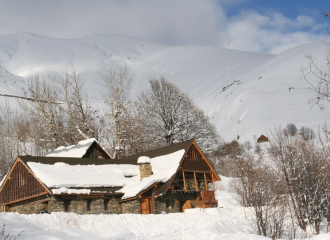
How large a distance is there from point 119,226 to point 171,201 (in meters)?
9.07

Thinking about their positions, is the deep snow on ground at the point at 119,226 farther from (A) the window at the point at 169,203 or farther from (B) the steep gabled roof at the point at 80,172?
(B) the steep gabled roof at the point at 80,172

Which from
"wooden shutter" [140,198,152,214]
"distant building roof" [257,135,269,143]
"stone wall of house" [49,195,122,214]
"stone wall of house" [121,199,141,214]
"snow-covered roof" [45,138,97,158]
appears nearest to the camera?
"stone wall of house" [49,195,122,214]

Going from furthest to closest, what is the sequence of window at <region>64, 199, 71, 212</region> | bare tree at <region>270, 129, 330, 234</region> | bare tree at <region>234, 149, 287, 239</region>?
window at <region>64, 199, 71, 212</region>, bare tree at <region>270, 129, 330, 234</region>, bare tree at <region>234, 149, 287, 239</region>

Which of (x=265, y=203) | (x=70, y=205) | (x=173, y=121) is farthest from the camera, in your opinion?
(x=173, y=121)

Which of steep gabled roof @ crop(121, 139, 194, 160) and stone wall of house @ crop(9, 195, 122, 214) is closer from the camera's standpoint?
stone wall of house @ crop(9, 195, 122, 214)

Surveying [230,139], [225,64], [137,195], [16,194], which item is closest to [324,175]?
[137,195]

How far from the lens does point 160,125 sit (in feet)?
148

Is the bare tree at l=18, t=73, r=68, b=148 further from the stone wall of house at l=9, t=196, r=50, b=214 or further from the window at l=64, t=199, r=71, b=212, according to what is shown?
the window at l=64, t=199, r=71, b=212

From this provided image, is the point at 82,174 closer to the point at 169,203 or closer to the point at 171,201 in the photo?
the point at 169,203

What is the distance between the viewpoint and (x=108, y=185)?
28438mm

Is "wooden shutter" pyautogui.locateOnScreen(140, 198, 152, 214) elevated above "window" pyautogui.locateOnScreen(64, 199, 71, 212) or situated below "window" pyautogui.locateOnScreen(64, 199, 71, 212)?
below

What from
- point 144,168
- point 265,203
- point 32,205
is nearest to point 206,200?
point 144,168

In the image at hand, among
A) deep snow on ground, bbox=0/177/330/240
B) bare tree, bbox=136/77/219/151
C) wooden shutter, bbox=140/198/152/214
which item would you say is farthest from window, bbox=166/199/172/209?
bare tree, bbox=136/77/219/151

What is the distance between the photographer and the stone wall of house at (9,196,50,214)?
86.7 ft
